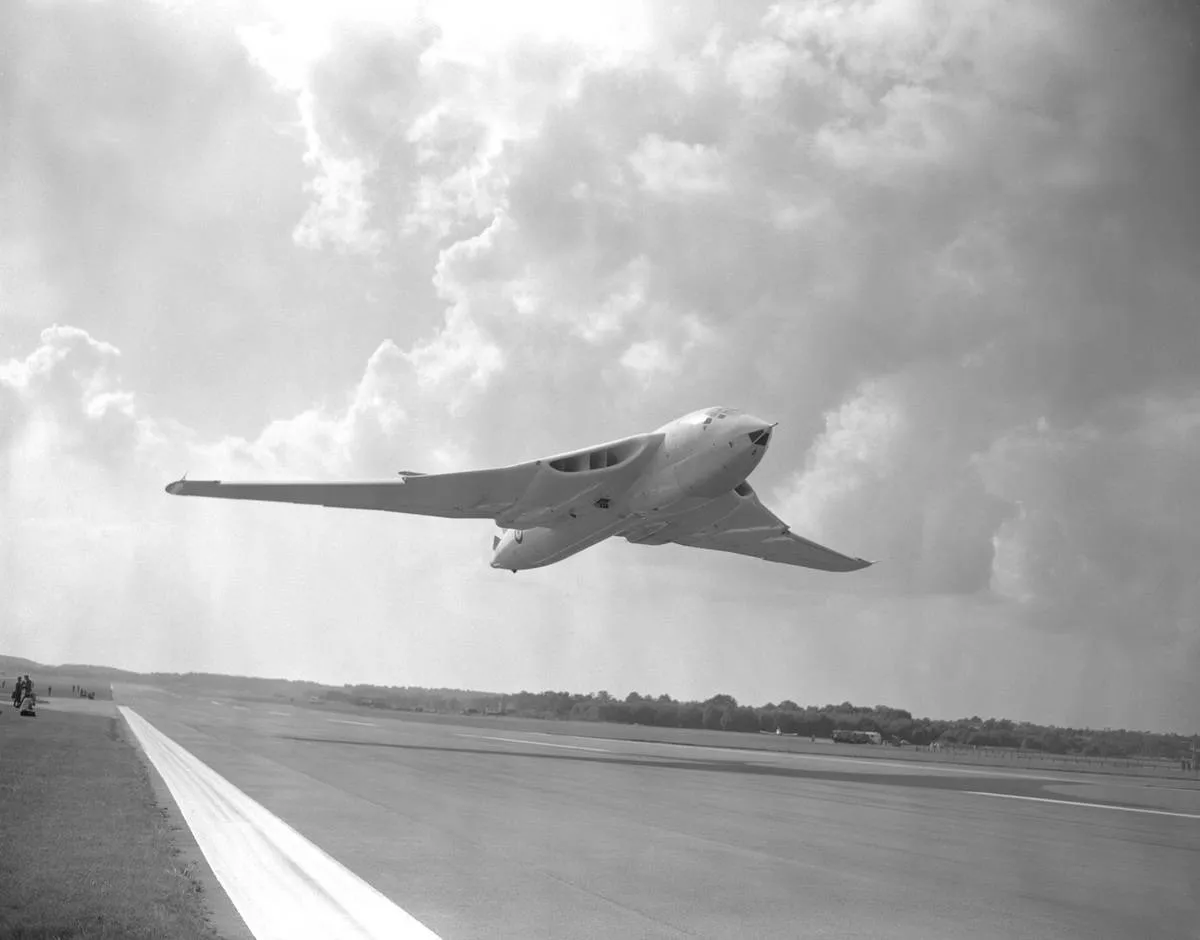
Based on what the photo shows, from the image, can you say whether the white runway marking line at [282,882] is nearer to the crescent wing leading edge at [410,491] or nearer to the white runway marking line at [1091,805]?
the crescent wing leading edge at [410,491]

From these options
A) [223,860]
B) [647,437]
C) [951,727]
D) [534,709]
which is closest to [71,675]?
[534,709]

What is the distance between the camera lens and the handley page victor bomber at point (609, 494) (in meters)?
25.9

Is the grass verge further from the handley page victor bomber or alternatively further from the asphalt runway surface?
the handley page victor bomber

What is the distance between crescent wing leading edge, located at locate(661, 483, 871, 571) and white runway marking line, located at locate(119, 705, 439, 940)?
775 inches

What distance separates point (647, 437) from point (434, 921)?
20864mm

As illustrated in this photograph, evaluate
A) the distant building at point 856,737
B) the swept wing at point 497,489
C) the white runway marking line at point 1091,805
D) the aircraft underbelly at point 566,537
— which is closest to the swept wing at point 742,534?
the aircraft underbelly at point 566,537

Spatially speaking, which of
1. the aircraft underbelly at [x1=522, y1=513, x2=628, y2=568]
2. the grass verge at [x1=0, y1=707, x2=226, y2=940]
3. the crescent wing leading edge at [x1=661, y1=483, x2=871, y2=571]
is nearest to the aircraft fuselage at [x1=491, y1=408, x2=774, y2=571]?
the aircraft underbelly at [x1=522, y1=513, x2=628, y2=568]

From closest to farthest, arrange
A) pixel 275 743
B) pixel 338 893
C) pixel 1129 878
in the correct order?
pixel 338 893, pixel 1129 878, pixel 275 743

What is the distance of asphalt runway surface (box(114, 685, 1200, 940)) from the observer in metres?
8.06

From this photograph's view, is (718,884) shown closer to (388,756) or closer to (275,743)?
(388,756)

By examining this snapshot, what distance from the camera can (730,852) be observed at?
11406mm

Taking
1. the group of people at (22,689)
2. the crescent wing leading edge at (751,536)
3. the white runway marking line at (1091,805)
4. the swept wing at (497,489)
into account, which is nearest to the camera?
the white runway marking line at (1091,805)

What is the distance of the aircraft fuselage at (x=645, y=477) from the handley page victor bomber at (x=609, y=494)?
3cm

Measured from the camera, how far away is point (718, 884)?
370 inches
